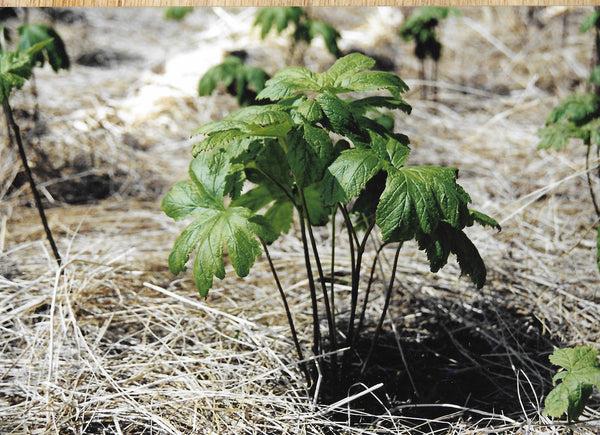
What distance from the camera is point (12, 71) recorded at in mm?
1438

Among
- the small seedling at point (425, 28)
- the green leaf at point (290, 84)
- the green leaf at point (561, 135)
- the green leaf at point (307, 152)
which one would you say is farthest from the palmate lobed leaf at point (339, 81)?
the small seedling at point (425, 28)

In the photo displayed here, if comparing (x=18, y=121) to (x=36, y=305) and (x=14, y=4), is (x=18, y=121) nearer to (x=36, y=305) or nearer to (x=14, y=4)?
(x=14, y=4)

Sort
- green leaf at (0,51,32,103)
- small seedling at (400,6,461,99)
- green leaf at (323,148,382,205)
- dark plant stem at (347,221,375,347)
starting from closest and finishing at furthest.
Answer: green leaf at (323,148,382,205)
dark plant stem at (347,221,375,347)
green leaf at (0,51,32,103)
small seedling at (400,6,461,99)

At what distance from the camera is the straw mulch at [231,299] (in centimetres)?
141

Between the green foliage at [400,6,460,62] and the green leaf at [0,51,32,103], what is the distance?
6.66 feet

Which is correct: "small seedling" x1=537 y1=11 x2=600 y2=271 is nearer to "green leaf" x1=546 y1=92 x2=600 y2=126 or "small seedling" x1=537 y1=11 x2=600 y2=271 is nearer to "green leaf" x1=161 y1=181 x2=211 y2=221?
"green leaf" x1=546 y1=92 x2=600 y2=126

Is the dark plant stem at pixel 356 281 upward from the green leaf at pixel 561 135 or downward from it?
downward

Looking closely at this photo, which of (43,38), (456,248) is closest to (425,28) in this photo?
(43,38)

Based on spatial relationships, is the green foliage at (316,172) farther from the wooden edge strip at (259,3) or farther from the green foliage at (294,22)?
the green foliage at (294,22)

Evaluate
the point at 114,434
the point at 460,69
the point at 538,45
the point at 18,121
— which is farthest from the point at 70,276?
the point at 538,45

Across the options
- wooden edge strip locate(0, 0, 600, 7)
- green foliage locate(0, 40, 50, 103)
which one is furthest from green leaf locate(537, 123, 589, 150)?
green foliage locate(0, 40, 50, 103)

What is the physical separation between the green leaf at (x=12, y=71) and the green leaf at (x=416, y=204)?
941 millimetres

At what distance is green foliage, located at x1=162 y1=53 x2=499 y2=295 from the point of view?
109 centimetres

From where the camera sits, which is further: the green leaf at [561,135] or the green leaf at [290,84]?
the green leaf at [561,135]
